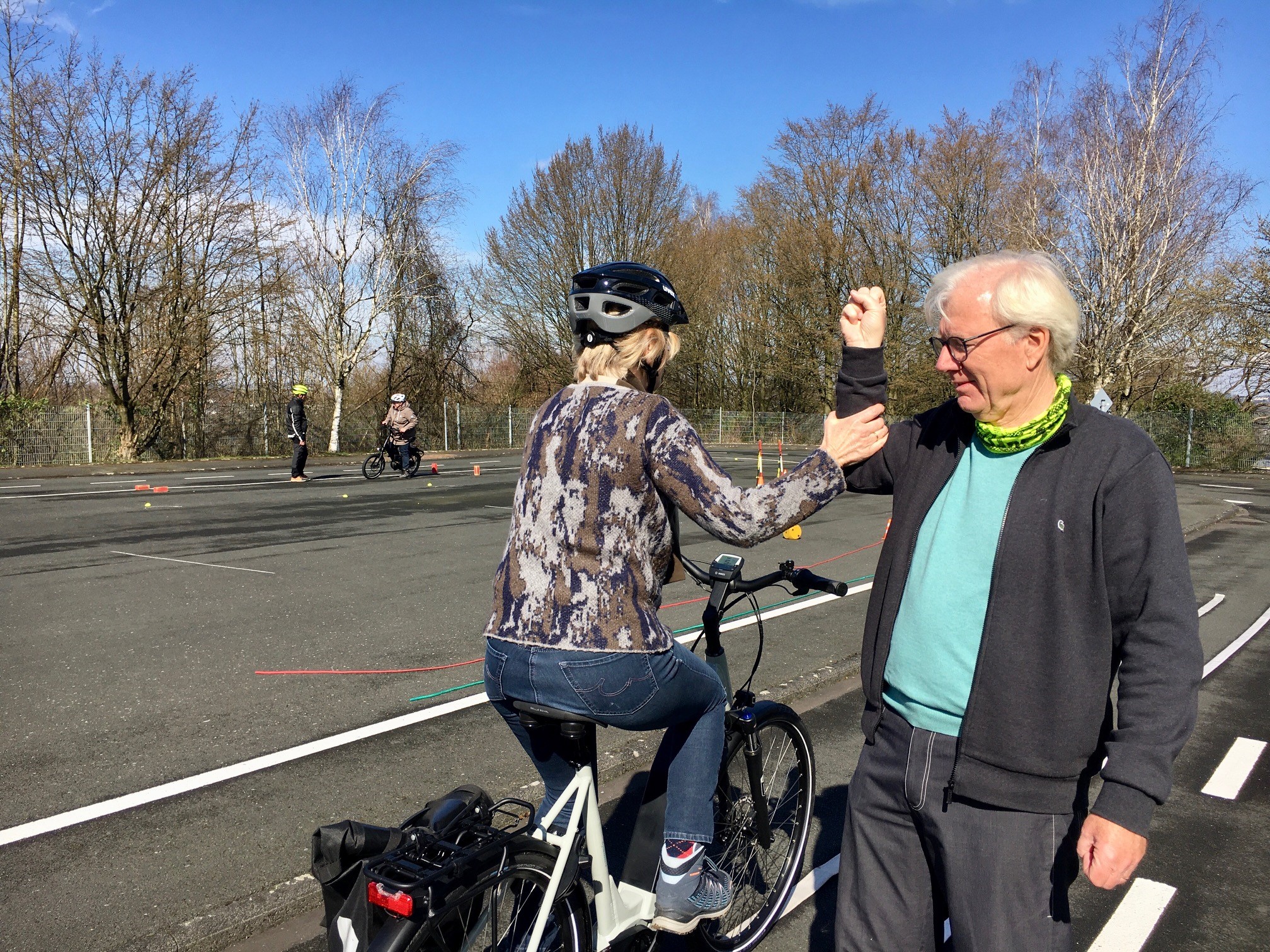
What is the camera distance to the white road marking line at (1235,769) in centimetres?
467

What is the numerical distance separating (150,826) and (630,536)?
2891 millimetres

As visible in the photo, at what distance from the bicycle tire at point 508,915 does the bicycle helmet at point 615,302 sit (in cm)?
122

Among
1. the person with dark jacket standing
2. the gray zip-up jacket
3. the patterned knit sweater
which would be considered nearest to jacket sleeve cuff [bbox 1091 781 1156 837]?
the gray zip-up jacket

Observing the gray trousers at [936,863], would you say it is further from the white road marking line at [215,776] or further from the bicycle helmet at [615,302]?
the white road marking line at [215,776]

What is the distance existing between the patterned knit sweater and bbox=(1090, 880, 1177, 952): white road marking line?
2282 millimetres

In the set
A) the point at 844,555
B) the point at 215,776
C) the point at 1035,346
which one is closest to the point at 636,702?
the point at 1035,346

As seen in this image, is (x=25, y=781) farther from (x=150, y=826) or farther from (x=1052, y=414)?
(x=1052, y=414)

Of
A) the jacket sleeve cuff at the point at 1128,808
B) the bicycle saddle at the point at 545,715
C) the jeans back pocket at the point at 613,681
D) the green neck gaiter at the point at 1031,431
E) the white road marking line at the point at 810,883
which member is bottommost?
the white road marking line at the point at 810,883

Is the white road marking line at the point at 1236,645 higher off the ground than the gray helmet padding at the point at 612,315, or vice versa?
the gray helmet padding at the point at 612,315

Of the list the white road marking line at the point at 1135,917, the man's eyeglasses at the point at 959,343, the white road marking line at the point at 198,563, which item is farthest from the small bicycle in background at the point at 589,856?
the white road marking line at the point at 198,563

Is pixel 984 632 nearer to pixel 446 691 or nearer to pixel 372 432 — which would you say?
pixel 446 691

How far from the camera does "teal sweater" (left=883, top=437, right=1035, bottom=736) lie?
2.02 meters

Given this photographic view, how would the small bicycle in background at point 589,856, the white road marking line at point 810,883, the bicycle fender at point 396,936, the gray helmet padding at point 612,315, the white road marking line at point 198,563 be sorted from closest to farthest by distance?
the bicycle fender at point 396,936 < the small bicycle in background at point 589,856 < the gray helmet padding at point 612,315 < the white road marking line at point 810,883 < the white road marking line at point 198,563

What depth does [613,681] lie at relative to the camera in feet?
6.97
